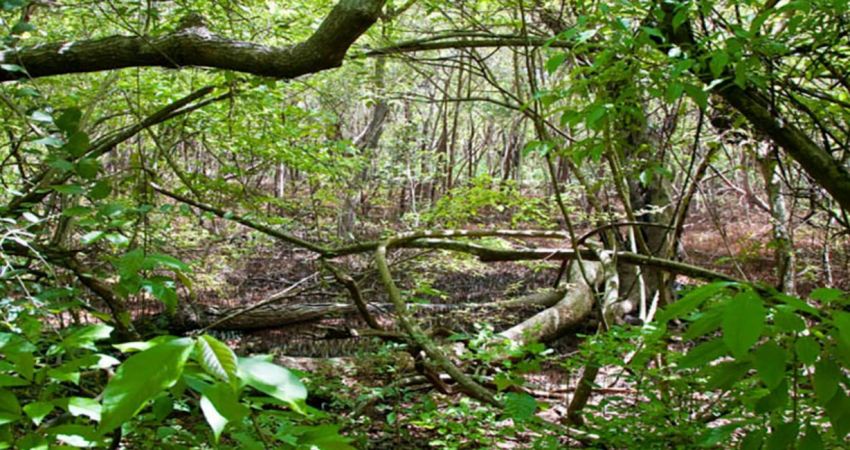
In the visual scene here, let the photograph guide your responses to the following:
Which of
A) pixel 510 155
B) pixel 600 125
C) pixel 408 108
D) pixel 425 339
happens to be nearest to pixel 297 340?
pixel 425 339

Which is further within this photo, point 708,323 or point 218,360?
point 708,323

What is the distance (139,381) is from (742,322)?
34.9 inches

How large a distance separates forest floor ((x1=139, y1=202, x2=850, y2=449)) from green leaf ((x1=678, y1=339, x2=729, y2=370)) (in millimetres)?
1526

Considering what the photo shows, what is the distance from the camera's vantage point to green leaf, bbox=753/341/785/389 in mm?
986

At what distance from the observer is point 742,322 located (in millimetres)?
916

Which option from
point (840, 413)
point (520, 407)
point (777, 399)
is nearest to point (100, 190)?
point (520, 407)

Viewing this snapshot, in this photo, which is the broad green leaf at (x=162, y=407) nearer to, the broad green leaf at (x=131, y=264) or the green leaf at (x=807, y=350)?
the broad green leaf at (x=131, y=264)

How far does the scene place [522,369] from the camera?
2.24 metres

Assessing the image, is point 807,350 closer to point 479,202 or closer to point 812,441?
point 812,441

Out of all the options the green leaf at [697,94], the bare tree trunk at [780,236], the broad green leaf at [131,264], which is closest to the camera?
the broad green leaf at [131,264]

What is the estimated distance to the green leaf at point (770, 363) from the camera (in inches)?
38.8

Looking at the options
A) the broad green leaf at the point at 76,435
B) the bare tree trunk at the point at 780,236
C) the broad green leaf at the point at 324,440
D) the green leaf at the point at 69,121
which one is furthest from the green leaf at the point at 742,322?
the bare tree trunk at the point at 780,236

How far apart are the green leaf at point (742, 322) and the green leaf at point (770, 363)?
0.12 metres

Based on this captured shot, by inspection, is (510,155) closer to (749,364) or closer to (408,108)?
(408,108)
